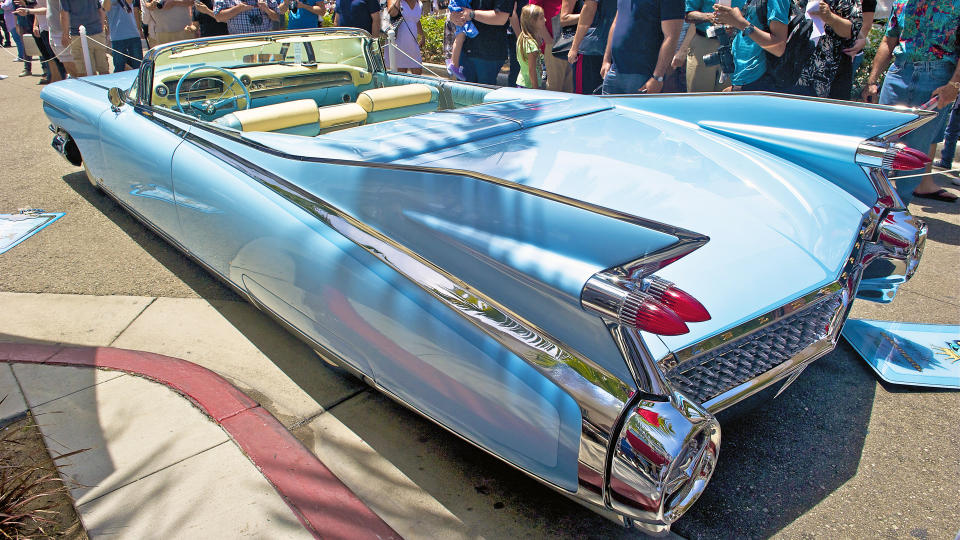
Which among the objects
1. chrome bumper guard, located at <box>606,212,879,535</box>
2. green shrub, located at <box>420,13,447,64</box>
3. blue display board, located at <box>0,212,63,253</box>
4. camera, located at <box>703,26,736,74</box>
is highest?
camera, located at <box>703,26,736,74</box>

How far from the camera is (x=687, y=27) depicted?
19.3 ft

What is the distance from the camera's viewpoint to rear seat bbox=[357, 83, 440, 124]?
373cm

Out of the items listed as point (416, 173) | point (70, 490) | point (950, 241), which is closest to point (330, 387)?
point (70, 490)

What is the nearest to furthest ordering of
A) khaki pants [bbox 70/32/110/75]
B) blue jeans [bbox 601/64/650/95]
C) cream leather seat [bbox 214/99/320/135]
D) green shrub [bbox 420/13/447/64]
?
cream leather seat [bbox 214/99/320/135] → blue jeans [bbox 601/64/650/95] → khaki pants [bbox 70/32/110/75] → green shrub [bbox 420/13/447/64]

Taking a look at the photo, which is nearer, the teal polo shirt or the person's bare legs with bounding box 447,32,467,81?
the teal polo shirt

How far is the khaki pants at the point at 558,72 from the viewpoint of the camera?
6.34m

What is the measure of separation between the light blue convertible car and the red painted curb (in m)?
0.36

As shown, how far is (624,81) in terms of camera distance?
509 cm

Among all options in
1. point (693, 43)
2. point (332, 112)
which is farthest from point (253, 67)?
point (693, 43)

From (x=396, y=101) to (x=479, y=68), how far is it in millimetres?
2704

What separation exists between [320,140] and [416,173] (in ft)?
2.75

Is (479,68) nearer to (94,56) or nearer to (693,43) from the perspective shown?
(693,43)

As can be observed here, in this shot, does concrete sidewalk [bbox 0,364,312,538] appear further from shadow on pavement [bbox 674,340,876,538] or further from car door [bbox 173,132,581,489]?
shadow on pavement [bbox 674,340,876,538]

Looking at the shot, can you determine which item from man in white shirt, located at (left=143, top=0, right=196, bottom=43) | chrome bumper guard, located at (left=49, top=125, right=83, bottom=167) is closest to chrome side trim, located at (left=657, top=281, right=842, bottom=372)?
chrome bumper guard, located at (left=49, top=125, right=83, bottom=167)
